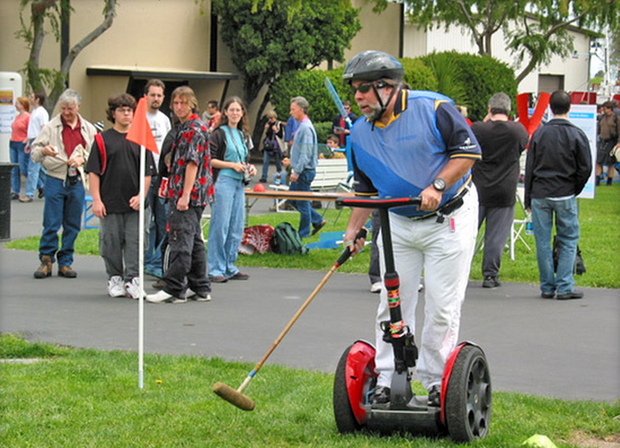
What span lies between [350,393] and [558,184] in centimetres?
554

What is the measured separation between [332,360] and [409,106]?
2.74m

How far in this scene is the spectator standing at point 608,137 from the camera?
2428 centimetres

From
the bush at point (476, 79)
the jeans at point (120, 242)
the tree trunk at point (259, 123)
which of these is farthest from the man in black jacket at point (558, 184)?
the bush at point (476, 79)

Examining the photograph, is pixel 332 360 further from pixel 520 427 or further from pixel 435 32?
pixel 435 32

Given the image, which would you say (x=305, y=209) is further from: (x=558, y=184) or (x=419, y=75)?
(x=419, y=75)

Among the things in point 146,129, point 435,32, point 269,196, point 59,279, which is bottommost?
point 59,279

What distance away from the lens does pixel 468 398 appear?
485 centimetres

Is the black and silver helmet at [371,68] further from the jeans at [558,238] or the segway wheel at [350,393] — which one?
the jeans at [558,238]

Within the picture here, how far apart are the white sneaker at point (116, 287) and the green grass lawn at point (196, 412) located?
2.92 metres

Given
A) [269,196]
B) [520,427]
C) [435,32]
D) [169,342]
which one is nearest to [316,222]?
[269,196]

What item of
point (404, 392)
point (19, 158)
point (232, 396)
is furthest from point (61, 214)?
point (19, 158)

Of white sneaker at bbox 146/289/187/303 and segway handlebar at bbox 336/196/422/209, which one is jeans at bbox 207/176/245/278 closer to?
white sneaker at bbox 146/289/187/303

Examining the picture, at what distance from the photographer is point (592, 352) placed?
7.46 metres

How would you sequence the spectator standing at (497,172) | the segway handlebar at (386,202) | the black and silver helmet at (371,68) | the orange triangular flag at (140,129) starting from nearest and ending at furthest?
the segway handlebar at (386,202), the black and silver helmet at (371,68), the orange triangular flag at (140,129), the spectator standing at (497,172)
